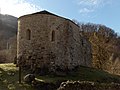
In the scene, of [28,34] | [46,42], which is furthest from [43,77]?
[28,34]

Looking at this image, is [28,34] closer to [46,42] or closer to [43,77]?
[46,42]

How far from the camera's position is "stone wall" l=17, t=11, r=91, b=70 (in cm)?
2656

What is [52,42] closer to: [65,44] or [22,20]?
[65,44]

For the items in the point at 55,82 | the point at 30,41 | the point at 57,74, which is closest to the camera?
the point at 55,82

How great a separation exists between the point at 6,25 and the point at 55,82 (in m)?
62.0

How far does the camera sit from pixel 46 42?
26.8 m

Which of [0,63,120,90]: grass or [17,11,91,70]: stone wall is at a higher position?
[17,11,91,70]: stone wall

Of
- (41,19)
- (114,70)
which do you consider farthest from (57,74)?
(114,70)

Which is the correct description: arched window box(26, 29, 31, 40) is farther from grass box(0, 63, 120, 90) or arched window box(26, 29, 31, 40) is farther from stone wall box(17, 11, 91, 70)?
grass box(0, 63, 120, 90)

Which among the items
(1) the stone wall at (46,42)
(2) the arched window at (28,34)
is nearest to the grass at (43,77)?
(1) the stone wall at (46,42)

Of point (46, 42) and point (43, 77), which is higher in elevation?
point (46, 42)

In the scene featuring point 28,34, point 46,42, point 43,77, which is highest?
point 28,34

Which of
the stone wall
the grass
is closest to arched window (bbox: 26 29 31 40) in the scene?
the stone wall

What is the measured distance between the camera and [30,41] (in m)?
27.4
